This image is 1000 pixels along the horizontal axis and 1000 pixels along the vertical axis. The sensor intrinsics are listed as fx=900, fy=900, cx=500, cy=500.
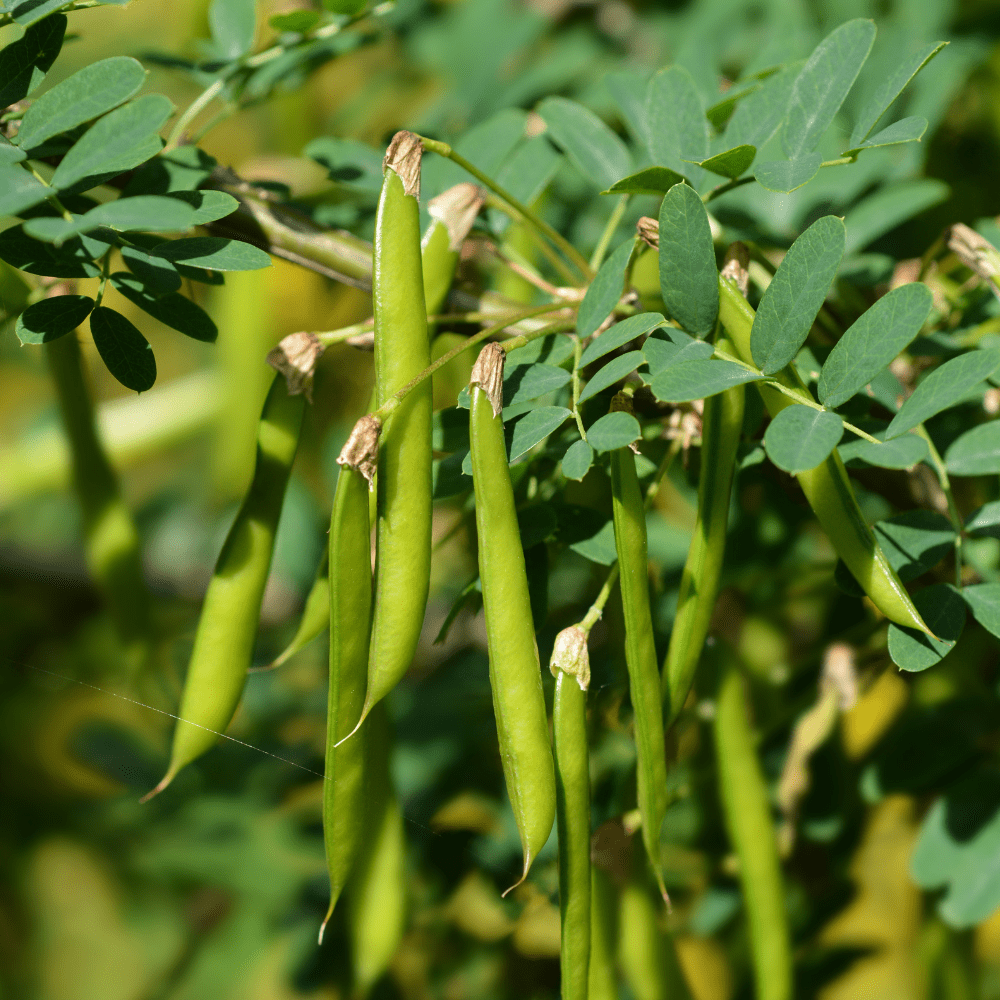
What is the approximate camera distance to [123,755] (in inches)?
47.3

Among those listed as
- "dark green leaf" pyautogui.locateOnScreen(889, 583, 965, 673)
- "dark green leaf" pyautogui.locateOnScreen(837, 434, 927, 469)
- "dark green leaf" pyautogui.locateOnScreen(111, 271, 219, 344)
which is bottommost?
"dark green leaf" pyautogui.locateOnScreen(889, 583, 965, 673)

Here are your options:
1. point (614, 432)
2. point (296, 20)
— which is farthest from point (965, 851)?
point (296, 20)

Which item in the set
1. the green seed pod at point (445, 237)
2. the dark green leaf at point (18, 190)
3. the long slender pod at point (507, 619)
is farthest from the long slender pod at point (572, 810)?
the dark green leaf at point (18, 190)

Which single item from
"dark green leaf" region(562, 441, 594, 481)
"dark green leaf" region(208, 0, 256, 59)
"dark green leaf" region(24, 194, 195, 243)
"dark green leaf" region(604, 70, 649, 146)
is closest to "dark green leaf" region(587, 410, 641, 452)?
"dark green leaf" region(562, 441, 594, 481)

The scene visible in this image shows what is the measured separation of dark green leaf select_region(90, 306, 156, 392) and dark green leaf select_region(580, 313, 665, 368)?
0.26 metres

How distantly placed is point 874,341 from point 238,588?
40 cm

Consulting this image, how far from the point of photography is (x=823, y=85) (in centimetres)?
51

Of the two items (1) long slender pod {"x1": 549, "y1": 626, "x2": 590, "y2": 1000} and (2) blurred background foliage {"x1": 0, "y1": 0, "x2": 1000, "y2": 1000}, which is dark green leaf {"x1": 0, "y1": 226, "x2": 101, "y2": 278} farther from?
(1) long slender pod {"x1": 549, "y1": 626, "x2": 590, "y2": 1000}

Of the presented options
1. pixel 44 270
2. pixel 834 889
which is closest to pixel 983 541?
pixel 834 889

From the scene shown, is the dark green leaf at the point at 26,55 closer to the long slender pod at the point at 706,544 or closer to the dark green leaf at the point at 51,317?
the dark green leaf at the point at 51,317

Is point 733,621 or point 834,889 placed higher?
point 733,621

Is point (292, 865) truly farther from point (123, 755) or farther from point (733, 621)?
point (733, 621)

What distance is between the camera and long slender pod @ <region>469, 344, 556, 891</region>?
0.44 m

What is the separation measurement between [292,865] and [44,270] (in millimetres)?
880
